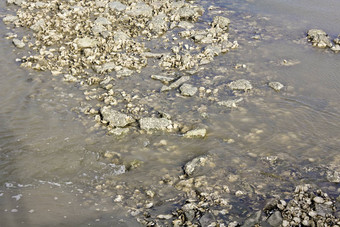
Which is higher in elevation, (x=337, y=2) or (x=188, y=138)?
(x=337, y=2)

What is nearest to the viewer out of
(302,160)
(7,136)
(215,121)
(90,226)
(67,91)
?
(90,226)

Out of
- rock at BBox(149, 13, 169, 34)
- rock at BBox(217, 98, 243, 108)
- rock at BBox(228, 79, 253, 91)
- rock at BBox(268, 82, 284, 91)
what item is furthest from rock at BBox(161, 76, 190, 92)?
rock at BBox(149, 13, 169, 34)

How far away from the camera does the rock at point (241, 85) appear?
8789 millimetres

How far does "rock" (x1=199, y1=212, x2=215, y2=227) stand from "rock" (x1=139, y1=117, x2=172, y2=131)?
264cm

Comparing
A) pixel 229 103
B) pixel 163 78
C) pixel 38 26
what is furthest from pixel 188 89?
pixel 38 26

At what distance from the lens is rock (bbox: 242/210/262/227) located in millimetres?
4840

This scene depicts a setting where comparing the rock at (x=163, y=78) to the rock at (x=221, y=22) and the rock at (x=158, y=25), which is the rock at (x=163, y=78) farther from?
the rock at (x=221, y=22)

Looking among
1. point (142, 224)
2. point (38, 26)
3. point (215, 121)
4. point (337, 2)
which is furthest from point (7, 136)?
point (337, 2)

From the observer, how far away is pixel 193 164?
625 cm

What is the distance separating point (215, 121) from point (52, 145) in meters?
3.63

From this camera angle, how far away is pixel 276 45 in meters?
11.1

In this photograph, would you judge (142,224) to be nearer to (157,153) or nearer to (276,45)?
(157,153)

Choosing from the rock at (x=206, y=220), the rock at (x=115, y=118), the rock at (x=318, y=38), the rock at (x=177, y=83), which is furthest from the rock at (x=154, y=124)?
the rock at (x=318, y=38)

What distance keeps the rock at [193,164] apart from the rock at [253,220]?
147 cm
